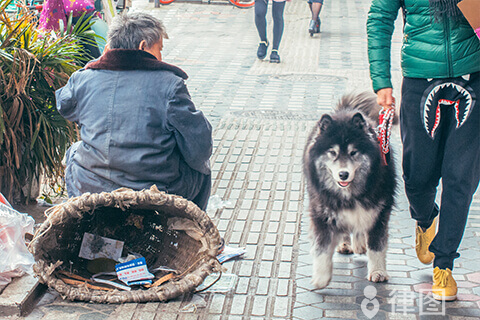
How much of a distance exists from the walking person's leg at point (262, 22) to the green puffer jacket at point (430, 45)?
631 centimetres

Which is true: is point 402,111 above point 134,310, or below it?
above

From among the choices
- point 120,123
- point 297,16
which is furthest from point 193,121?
point 297,16

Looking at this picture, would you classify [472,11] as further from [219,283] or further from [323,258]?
[219,283]

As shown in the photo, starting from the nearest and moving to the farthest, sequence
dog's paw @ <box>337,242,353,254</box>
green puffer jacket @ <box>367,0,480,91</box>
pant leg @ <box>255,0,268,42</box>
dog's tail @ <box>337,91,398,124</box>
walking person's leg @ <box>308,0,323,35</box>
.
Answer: green puffer jacket @ <box>367,0,480,91</box>, dog's tail @ <box>337,91,398,124</box>, dog's paw @ <box>337,242,353,254</box>, pant leg @ <box>255,0,268,42</box>, walking person's leg @ <box>308,0,323,35</box>

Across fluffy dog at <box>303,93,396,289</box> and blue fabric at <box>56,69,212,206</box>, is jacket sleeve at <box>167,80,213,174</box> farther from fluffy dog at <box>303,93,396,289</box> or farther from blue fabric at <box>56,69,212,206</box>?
fluffy dog at <box>303,93,396,289</box>

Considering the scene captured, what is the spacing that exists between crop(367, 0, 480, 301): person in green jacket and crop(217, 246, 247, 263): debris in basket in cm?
120

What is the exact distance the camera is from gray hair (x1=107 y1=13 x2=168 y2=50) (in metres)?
3.66

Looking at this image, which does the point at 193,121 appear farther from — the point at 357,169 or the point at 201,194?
the point at 357,169

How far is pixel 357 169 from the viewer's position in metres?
3.63

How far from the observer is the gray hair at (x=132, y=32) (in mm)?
3660

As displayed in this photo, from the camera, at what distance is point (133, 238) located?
395 centimetres

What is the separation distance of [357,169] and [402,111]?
1.38 ft

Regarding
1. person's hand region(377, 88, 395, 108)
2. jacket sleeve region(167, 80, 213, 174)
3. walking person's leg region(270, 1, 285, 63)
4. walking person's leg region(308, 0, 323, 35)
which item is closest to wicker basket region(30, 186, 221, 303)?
jacket sleeve region(167, 80, 213, 174)

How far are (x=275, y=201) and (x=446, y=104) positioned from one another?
6.40 ft
